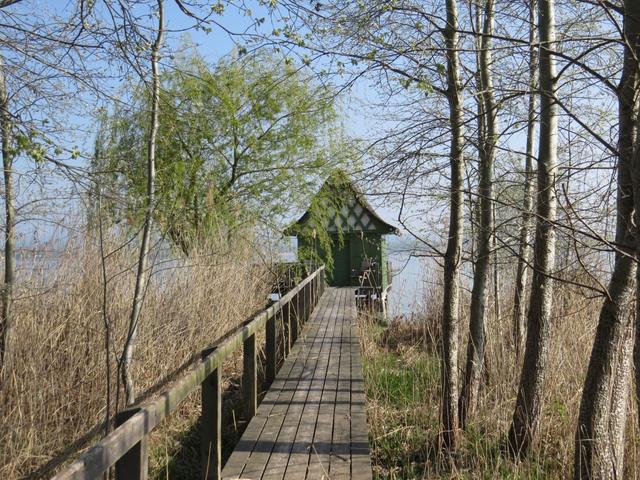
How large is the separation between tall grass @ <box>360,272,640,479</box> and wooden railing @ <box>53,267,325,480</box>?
122 cm

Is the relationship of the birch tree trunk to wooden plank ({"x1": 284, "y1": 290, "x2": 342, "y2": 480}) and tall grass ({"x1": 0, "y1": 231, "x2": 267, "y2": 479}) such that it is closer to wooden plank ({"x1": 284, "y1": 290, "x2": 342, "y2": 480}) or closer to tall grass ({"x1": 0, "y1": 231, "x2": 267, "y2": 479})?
wooden plank ({"x1": 284, "y1": 290, "x2": 342, "y2": 480})

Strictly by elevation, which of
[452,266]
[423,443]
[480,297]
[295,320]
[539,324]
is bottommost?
[423,443]

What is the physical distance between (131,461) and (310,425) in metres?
2.31

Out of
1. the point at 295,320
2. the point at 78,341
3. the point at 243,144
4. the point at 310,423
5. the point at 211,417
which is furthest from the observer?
the point at 243,144

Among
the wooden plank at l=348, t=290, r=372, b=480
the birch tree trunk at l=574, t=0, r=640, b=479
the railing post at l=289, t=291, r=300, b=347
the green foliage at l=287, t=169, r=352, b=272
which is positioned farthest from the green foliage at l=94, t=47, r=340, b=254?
the birch tree trunk at l=574, t=0, r=640, b=479

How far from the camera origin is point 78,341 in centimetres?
495

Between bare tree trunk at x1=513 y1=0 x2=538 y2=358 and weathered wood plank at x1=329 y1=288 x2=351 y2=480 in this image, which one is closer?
weathered wood plank at x1=329 y1=288 x2=351 y2=480

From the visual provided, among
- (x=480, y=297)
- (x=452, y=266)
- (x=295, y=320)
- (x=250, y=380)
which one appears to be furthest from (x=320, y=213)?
(x=250, y=380)

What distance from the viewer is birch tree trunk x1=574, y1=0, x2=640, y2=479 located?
3.27 metres

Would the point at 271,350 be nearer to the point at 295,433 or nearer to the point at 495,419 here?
the point at 295,433

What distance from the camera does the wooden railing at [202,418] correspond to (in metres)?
1.80

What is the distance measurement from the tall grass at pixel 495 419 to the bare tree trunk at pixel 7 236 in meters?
3.02

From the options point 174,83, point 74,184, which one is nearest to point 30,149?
point 74,184

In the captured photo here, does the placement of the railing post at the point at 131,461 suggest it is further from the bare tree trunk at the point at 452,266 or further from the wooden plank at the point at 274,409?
the bare tree trunk at the point at 452,266
